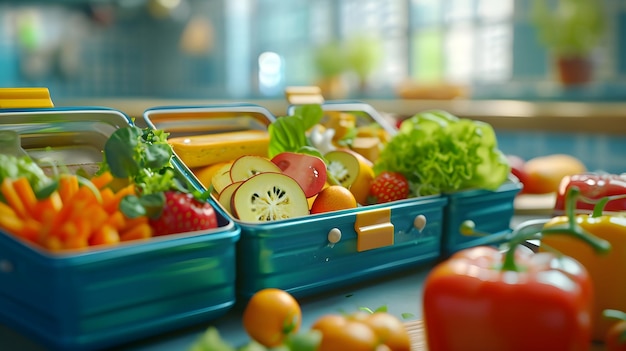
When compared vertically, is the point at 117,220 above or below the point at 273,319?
above

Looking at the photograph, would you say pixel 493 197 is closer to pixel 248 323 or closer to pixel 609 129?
pixel 248 323

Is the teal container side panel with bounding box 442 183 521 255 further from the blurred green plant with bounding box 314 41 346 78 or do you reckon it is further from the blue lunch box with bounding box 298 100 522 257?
the blurred green plant with bounding box 314 41 346 78

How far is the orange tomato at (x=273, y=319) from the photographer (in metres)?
0.77

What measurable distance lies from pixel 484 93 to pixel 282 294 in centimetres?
454

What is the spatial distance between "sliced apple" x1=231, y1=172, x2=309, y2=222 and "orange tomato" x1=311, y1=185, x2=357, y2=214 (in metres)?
0.05

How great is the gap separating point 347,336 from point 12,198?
0.44 metres

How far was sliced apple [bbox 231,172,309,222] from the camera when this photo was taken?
1003mm

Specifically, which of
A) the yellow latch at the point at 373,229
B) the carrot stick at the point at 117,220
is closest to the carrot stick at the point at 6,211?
the carrot stick at the point at 117,220

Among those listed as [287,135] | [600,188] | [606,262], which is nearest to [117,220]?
[287,135]

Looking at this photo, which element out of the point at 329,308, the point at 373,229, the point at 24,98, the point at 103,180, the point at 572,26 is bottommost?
the point at 329,308

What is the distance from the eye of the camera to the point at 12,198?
81cm

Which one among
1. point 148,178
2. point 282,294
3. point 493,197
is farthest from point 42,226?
point 493,197

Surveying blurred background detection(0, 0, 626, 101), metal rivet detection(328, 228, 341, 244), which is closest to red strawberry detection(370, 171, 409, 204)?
metal rivet detection(328, 228, 341, 244)

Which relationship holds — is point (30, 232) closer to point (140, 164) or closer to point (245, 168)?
point (140, 164)
